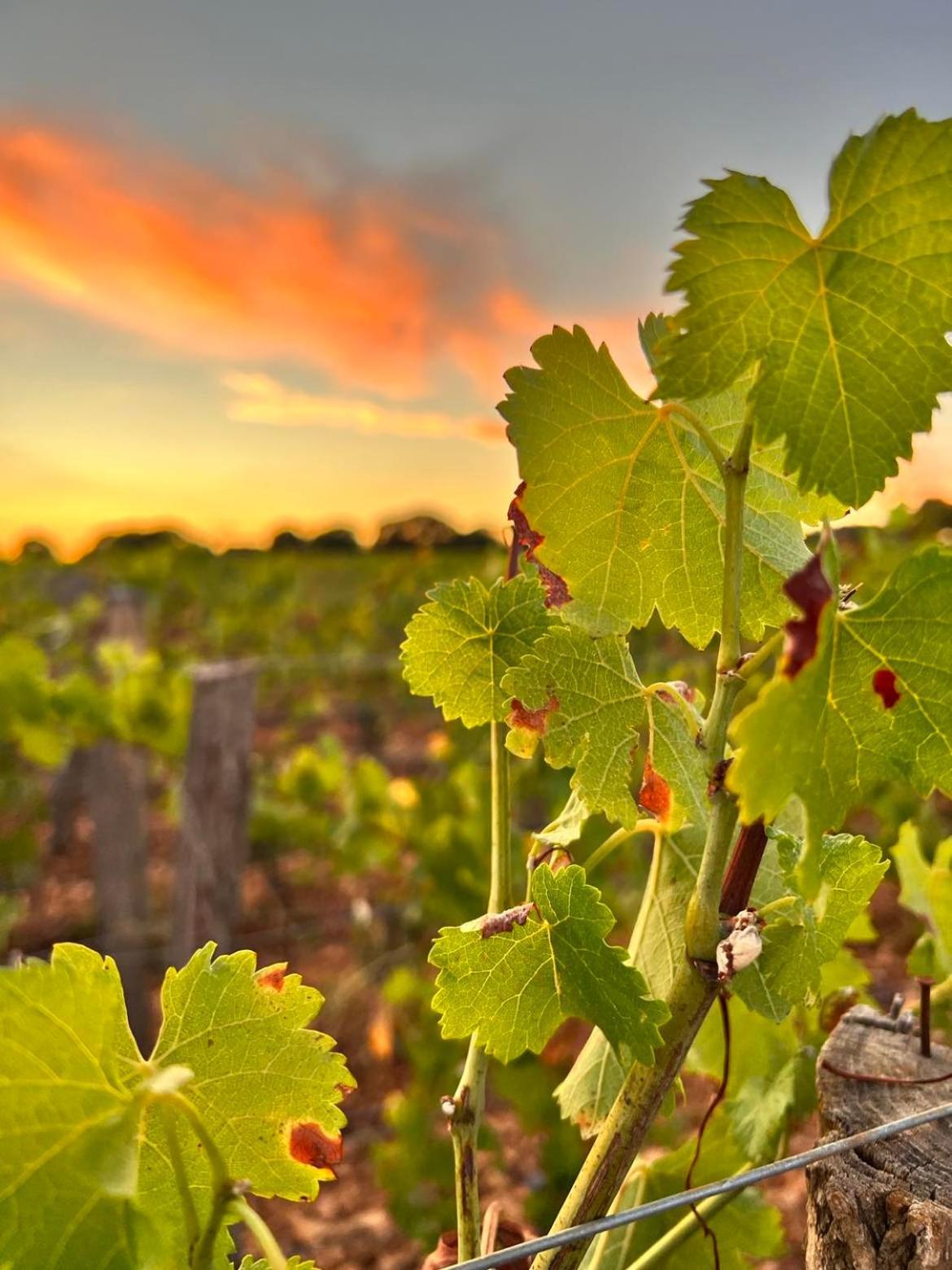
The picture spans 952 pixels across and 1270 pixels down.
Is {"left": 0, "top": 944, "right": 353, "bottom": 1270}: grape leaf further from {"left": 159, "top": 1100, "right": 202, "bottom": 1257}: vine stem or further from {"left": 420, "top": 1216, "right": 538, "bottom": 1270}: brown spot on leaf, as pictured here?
{"left": 420, "top": 1216, "right": 538, "bottom": 1270}: brown spot on leaf

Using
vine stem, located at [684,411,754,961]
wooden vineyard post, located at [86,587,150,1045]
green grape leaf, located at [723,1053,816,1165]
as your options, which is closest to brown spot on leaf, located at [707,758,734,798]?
vine stem, located at [684,411,754,961]

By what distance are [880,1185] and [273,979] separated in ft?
1.95

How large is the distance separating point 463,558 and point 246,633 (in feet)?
10.3

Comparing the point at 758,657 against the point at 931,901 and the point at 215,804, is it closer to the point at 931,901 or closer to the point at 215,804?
the point at 931,901

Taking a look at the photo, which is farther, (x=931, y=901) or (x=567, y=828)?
(x=931, y=901)

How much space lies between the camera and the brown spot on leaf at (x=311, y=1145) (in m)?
0.80

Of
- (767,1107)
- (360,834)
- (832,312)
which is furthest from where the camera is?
(360,834)

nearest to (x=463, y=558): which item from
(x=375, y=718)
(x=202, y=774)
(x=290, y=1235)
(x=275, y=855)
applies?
(x=375, y=718)

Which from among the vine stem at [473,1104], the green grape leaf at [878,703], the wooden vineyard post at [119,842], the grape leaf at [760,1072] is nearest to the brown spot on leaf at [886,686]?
the green grape leaf at [878,703]

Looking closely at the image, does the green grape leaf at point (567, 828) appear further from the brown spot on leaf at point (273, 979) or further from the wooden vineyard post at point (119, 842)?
the wooden vineyard post at point (119, 842)

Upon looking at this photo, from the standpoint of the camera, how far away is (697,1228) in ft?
3.56

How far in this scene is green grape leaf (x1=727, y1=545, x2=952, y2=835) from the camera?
0.70 m

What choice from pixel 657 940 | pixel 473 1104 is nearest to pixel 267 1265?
pixel 473 1104

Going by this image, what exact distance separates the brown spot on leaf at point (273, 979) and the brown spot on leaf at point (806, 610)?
0.42 metres
